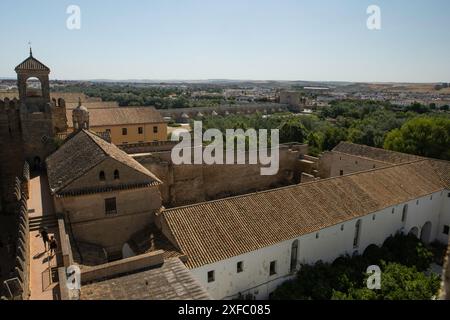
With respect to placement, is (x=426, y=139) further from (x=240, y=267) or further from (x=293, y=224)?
(x=240, y=267)

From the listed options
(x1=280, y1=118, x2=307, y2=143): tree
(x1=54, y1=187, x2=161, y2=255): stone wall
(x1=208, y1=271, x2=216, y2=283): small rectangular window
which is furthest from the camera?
(x1=280, y1=118, x2=307, y2=143): tree

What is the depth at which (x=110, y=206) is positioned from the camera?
1848 cm

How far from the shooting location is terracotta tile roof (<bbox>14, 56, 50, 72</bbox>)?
25.2 metres

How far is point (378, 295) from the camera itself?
17109 mm

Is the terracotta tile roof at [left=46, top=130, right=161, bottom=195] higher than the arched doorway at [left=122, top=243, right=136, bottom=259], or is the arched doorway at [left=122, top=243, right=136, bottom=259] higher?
the terracotta tile roof at [left=46, top=130, right=161, bottom=195]

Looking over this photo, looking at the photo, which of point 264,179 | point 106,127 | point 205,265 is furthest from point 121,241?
point 106,127

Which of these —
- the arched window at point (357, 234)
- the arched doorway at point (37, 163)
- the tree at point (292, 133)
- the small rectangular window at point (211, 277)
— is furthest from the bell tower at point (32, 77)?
the tree at point (292, 133)

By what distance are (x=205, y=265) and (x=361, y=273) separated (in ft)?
28.3

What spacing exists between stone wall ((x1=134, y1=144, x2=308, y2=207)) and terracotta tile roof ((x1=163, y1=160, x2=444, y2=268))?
10473 millimetres

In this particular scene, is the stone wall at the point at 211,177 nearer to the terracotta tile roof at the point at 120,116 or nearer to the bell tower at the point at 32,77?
the bell tower at the point at 32,77

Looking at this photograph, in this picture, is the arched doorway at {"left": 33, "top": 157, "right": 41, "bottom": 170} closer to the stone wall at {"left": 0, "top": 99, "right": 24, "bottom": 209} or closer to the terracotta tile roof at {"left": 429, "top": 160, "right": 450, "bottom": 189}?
the stone wall at {"left": 0, "top": 99, "right": 24, "bottom": 209}

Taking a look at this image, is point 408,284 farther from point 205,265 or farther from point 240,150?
point 240,150

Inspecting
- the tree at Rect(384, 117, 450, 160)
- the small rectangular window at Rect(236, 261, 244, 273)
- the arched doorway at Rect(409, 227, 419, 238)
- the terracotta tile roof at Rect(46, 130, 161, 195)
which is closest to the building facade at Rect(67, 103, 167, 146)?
the terracotta tile roof at Rect(46, 130, 161, 195)

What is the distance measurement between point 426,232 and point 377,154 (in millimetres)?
8078
